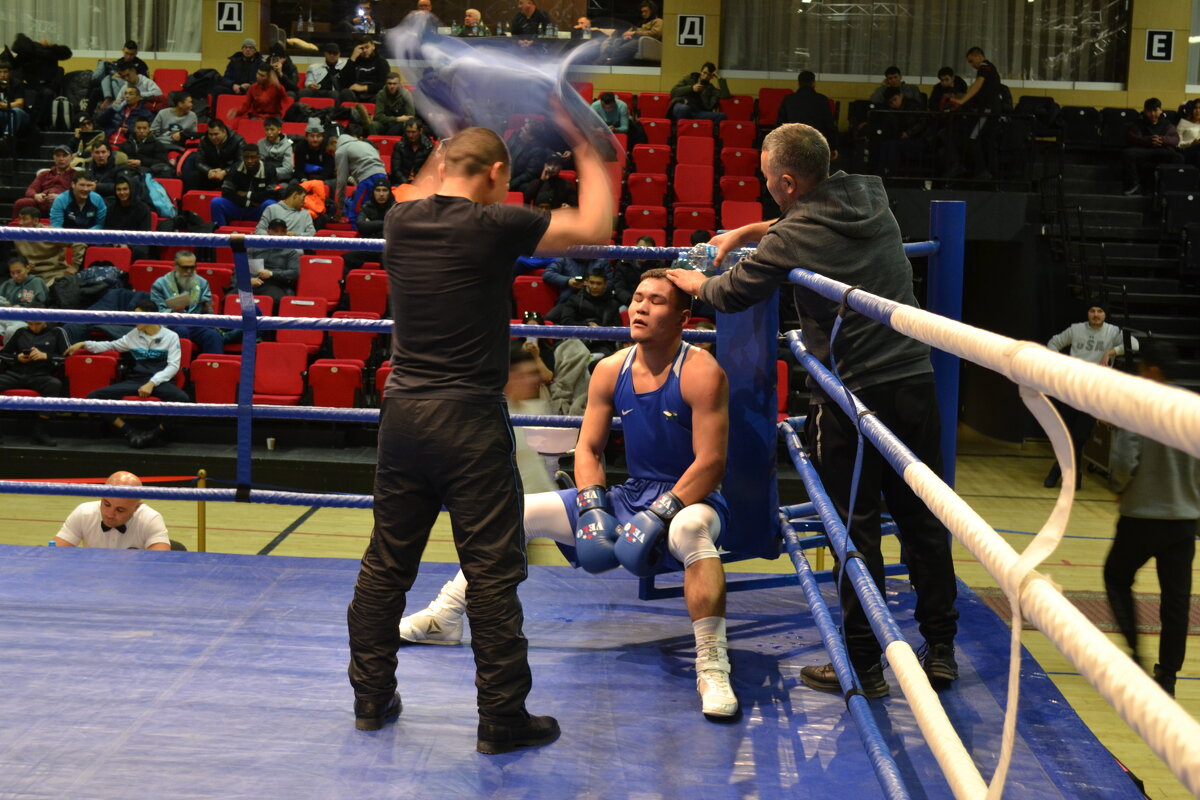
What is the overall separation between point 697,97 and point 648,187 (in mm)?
2181

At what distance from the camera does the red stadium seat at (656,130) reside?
12516mm

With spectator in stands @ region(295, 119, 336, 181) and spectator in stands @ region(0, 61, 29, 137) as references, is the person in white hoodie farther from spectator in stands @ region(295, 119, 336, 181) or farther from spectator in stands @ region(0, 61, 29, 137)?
spectator in stands @ region(0, 61, 29, 137)

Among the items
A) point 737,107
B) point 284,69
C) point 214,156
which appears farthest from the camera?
point 284,69

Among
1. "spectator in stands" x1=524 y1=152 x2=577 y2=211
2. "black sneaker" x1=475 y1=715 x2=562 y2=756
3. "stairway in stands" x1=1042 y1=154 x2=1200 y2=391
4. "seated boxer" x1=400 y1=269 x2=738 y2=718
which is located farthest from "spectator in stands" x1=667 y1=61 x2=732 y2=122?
"black sneaker" x1=475 y1=715 x2=562 y2=756

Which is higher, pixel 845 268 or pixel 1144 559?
pixel 845 268

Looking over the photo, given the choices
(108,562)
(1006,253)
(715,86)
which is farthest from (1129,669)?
(715,86)

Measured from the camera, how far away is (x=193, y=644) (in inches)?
122

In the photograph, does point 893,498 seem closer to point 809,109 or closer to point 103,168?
point 809,109

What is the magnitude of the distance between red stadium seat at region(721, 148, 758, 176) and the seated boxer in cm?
912

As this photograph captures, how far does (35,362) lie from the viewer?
8.92 metres

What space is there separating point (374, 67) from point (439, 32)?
439 inches

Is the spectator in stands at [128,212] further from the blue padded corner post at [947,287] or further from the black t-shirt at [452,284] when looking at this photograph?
the blue padded corner post at [947,287]

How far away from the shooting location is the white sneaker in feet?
9.02

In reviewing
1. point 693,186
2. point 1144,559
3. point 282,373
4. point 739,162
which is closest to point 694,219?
point 693,186
